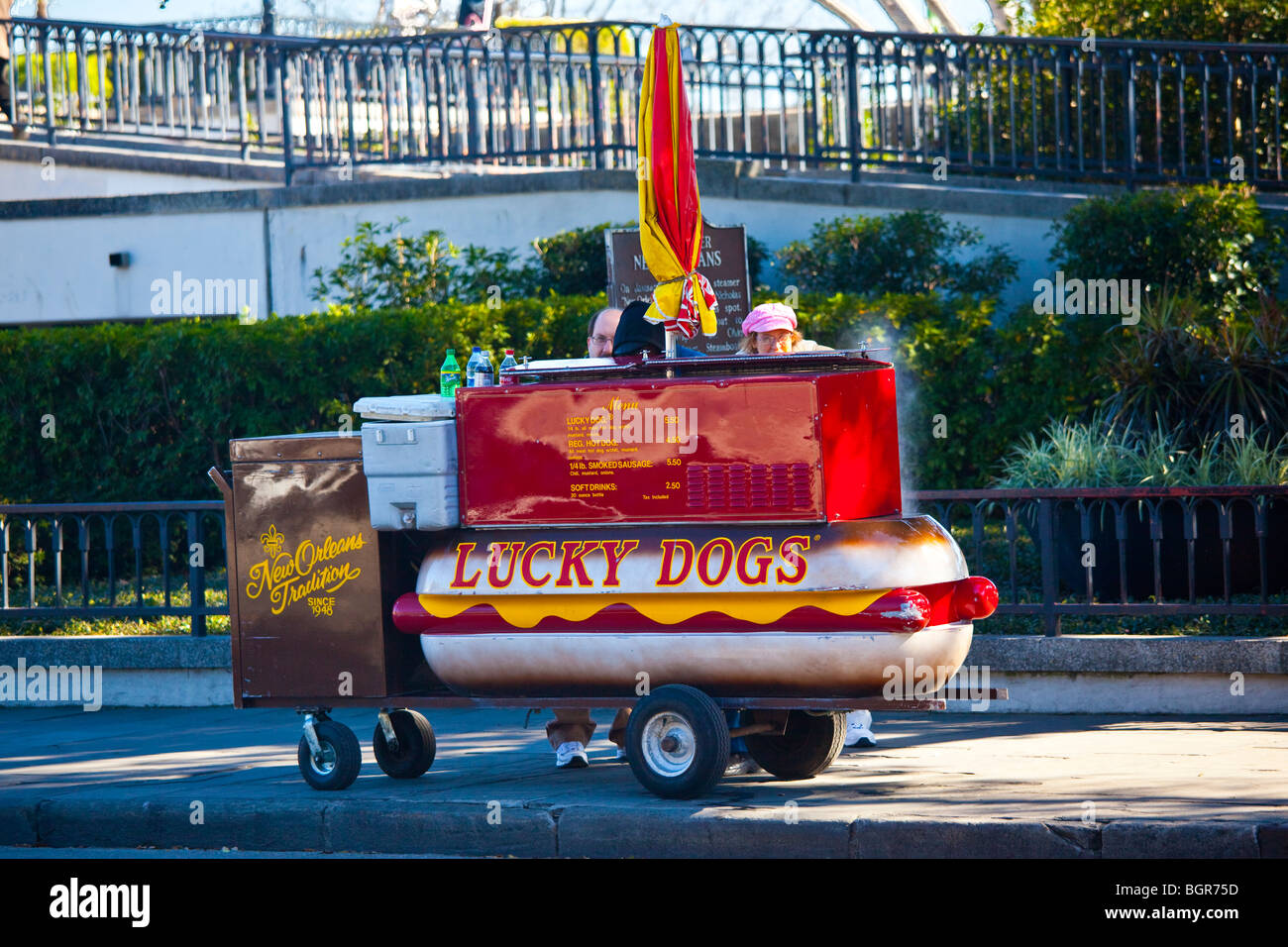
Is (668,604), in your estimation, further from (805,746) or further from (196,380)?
(196,380)

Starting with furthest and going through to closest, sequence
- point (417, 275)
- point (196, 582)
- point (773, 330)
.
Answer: point (417, 275), point (196, 582), point (773, 330)

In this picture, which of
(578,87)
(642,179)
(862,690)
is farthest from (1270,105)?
(862,690)

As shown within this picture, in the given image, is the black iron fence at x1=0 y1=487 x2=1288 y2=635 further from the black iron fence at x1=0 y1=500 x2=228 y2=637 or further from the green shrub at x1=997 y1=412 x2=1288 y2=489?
the green shrub at x1=997 y1=412 x2=1288 y2=489

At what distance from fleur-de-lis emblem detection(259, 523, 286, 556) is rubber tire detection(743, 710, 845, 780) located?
93.4 inches

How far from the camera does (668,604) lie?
267 inches

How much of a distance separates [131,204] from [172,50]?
2147mm

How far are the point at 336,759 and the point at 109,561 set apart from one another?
4204 millimetres

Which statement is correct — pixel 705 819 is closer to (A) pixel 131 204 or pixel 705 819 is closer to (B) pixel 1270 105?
(B) pixel 1270 105

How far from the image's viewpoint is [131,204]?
16.4 metres

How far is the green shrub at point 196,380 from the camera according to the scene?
12461 millimetres

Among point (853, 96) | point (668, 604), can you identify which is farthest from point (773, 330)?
point (853, 96)

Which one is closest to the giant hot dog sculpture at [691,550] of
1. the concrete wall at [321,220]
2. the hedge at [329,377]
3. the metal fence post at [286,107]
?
the hedge at [329,377]

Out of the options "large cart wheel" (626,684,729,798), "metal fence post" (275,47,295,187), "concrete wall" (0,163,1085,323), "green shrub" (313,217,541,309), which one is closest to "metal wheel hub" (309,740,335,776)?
"large cart wheel" (626,684,729,798)

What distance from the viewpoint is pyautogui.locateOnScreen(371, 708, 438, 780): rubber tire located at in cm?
779
